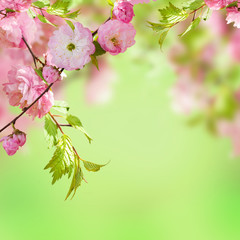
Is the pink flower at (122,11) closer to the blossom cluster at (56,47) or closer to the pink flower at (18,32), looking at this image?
the blossom cluster at (56,47)

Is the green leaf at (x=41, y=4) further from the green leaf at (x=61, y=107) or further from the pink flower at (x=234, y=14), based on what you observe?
the pink flower at (x=234, y=14)

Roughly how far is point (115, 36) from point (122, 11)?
35 mm

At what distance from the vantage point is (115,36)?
63cm

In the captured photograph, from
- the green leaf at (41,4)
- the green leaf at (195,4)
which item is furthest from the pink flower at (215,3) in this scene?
the green leaf at (41,4)

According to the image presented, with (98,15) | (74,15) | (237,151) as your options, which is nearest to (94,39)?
(74,15)

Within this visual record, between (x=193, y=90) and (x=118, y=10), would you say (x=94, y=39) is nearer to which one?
(x=118, y=10)

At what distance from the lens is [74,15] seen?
63 centimetres

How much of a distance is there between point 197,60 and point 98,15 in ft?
0.85

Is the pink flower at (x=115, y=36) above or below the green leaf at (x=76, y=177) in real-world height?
above

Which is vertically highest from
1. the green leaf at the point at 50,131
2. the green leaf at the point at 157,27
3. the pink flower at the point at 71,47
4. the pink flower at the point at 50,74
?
the green leaf at the point at 157,27

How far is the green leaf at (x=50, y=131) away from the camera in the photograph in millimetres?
655

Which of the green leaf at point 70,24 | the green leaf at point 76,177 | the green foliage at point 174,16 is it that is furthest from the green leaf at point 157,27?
the green leaf at point 76,177

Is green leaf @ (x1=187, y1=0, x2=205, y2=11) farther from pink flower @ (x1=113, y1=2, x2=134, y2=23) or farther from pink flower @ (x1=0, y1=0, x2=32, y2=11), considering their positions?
pink flower @ (x1=0, y1=0, x2=32, y2=11)

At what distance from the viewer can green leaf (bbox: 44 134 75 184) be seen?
2.08 ft
